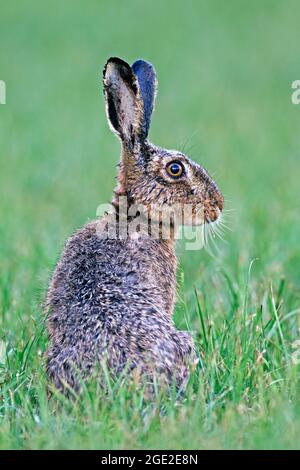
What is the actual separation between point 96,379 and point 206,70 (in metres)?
14.5

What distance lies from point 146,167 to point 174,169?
17 cm

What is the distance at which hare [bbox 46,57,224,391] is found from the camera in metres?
4.72

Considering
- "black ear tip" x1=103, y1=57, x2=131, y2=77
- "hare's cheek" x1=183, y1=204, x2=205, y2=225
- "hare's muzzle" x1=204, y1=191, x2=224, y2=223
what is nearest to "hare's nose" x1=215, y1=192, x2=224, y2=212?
"hare's muzzle" x1=204, y1=191, x2=224, y2=223

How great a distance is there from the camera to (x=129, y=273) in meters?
5.19

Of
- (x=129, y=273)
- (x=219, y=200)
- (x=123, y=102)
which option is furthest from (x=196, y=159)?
(x=129, y=273)

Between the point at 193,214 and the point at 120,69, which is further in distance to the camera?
the point at 193,214

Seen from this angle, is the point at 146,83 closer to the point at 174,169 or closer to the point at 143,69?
the point at 143,69

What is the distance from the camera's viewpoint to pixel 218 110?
597 inches

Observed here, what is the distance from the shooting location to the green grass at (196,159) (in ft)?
14.4

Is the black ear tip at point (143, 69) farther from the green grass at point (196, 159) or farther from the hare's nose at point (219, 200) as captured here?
the green grass at point (196, 159)

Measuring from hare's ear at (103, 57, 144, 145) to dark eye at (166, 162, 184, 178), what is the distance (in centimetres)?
26

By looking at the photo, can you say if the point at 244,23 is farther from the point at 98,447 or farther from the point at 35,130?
the point at 98,447

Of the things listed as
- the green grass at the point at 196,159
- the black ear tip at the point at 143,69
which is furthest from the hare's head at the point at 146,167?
the green grass at the point at 196,159

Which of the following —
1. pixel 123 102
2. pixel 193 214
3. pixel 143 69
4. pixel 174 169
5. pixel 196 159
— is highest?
pixel 196 159
